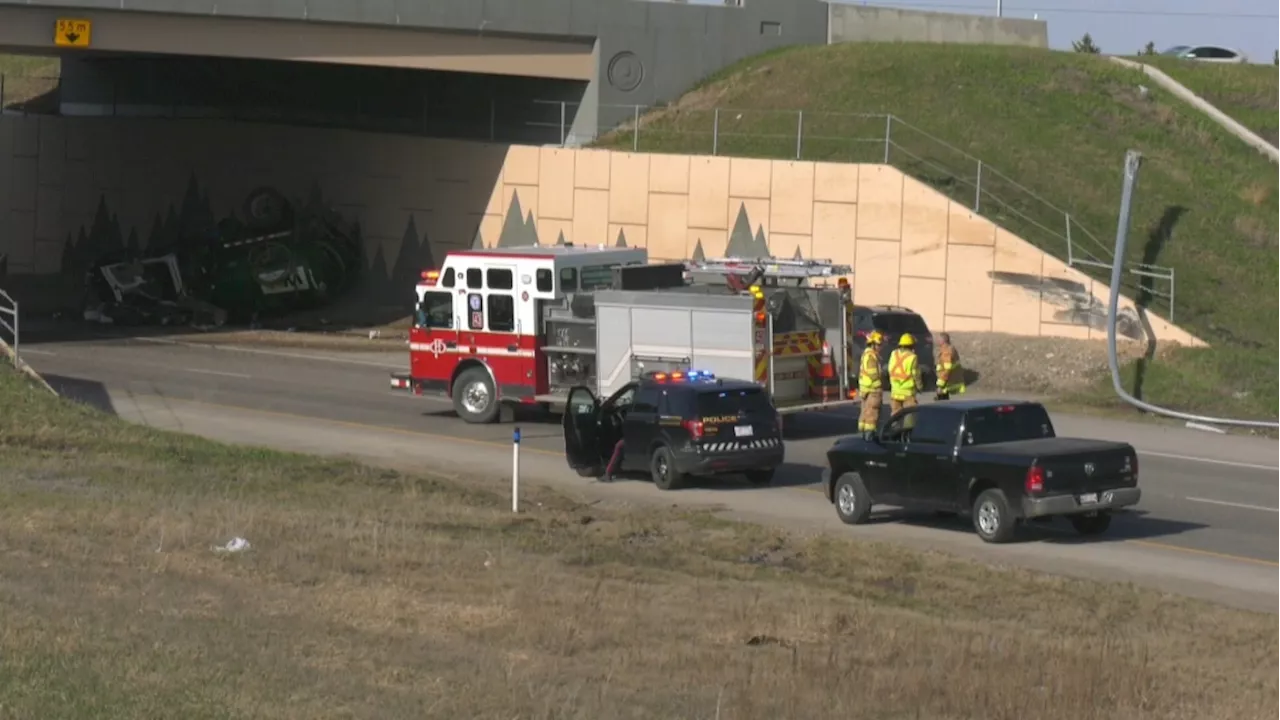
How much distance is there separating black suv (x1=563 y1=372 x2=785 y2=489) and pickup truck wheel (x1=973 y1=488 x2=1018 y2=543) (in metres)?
4.39

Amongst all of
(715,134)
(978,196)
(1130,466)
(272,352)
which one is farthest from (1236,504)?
(272,352)

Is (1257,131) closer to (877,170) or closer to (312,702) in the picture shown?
(877,170)

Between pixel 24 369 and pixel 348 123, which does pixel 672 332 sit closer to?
pixel 24 369

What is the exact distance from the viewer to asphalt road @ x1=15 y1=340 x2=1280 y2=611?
18.9 metres

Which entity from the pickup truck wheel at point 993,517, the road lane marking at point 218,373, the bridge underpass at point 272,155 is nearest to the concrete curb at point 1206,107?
the bridge underpass at point 272,155

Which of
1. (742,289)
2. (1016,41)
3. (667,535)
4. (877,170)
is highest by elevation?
(1016,41)

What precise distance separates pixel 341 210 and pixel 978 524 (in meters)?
32.2

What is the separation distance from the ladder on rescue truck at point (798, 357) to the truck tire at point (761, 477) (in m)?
2.75

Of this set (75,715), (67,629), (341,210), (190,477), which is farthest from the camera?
(341,210)

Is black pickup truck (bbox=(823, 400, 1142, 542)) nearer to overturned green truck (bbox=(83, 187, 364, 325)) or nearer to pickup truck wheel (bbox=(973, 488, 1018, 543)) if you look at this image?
pickup truck wheel (bbox=(973, 488, 1018, 543))

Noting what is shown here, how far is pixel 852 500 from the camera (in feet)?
68.9

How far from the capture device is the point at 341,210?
4919 centimetres

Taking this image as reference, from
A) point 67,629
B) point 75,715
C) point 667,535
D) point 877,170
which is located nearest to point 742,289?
point 667,535

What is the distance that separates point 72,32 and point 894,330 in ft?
59.4
